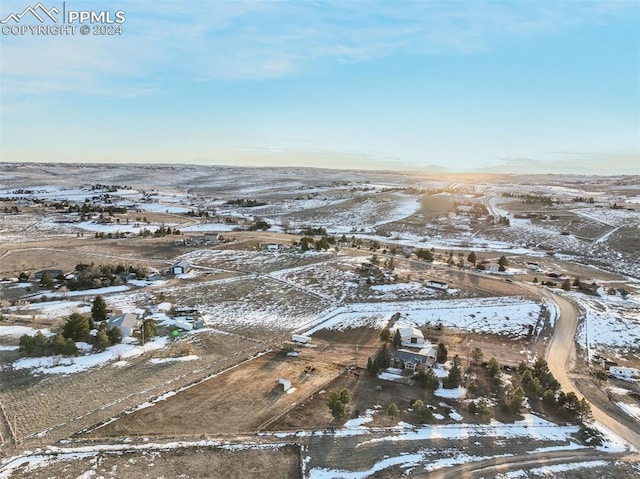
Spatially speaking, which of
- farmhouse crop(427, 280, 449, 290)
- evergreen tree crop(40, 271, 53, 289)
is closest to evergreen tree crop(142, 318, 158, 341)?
evergreen tree crop(40, 271, 53, 289)

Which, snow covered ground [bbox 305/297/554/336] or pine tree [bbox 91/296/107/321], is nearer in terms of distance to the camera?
pine tree [bbox 91/296/107/321]

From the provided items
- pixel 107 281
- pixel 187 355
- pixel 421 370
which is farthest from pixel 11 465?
pixel 107 281

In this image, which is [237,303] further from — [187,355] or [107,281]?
[107,281]

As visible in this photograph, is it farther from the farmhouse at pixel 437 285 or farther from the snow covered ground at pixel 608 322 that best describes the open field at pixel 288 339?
the farmhouse at pixel 437 285

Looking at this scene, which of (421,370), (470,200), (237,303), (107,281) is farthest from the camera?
(470,200)

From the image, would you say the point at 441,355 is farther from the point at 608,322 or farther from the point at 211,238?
the point at 211,238

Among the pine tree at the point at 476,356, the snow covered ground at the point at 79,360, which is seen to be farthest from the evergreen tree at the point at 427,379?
the snow covered ground at the point at 79,360

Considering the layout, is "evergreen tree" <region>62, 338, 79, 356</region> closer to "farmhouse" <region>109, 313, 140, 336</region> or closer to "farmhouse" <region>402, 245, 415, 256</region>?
"farmhouse" <region>109, 313, 140, 336</region>
